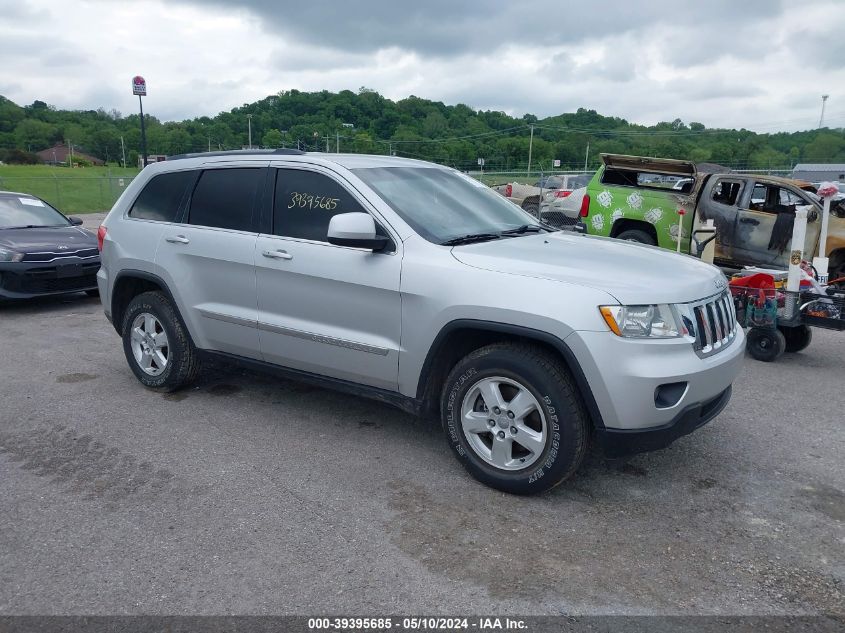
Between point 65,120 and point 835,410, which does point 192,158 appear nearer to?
point 835,410

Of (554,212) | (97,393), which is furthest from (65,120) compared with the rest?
(97,393)

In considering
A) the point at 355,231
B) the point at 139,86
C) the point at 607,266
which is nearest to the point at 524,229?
the point at 607,266

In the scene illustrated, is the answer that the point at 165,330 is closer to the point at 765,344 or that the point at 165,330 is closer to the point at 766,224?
the point at 765,344

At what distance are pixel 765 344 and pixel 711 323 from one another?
343 centimetres

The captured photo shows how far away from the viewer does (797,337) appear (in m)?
7.10

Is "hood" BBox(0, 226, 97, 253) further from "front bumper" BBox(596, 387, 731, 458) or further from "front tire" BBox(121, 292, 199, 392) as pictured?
"front bumper" BBox(596, 387, 731, 458)

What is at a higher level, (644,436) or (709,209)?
(709,209)

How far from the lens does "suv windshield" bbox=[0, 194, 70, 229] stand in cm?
976

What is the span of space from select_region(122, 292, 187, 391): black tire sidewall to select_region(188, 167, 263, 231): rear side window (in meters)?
0.72

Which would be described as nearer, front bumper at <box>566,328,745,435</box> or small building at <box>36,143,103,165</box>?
front bumper at <box>566,328,745,435</box>

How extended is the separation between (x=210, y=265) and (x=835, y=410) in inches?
191

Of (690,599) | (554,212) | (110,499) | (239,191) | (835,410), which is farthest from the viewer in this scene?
(554,212)

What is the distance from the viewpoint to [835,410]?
210 inches

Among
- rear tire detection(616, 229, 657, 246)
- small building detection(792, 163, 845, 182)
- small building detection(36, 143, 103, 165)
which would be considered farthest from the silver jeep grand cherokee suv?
small building detection(36, 143, 103, 165)
